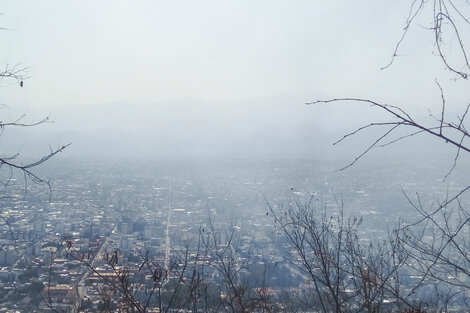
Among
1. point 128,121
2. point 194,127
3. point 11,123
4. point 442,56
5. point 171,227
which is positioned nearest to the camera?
point 442,56

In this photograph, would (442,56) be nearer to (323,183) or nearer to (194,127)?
(323,183)

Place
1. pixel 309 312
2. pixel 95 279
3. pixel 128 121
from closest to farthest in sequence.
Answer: pixel 309 312 → pixel 95 279 → pixel 128 121

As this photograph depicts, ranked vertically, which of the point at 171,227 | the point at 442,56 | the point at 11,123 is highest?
the point at 442,56

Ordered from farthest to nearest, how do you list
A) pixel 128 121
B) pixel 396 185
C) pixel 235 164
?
pixel 128 121, pixel 235 164, pixel 396 185

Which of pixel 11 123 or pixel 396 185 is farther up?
pixel 11 123

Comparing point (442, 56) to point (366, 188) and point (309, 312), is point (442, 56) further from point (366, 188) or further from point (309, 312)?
point (366, 188)

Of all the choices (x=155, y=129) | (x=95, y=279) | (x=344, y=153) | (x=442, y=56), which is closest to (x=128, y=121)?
(x=155, y=129)

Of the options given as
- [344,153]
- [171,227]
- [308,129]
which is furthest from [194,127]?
[171,227]

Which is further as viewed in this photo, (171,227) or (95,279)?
(171,227)

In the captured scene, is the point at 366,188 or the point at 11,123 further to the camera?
the point at 366,188
